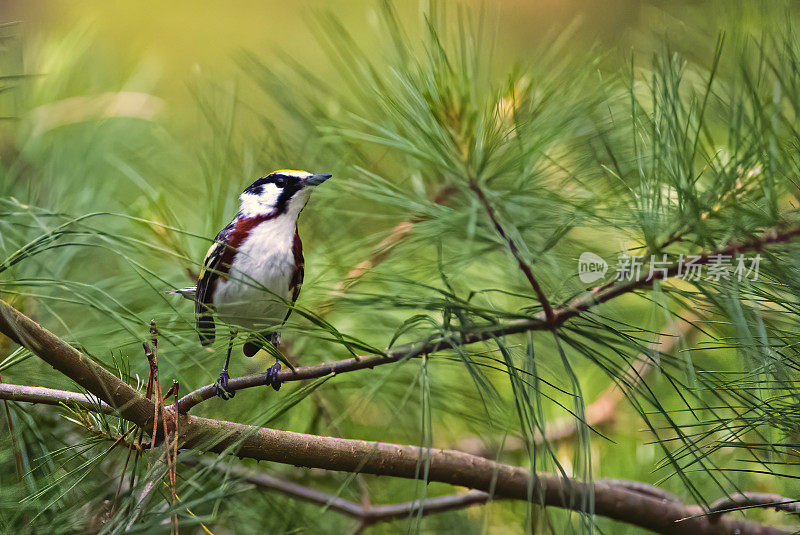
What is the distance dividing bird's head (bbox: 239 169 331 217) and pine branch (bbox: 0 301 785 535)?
209 mm

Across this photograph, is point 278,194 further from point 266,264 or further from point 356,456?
point 356,456

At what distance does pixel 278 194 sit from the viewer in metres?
0.64

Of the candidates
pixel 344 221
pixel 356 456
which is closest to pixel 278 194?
pixel 344 221

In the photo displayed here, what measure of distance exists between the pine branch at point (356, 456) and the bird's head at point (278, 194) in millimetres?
209

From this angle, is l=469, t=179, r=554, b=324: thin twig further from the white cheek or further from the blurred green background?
the white cheek

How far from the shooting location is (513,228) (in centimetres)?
42

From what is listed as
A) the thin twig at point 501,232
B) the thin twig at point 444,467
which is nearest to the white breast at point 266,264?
the thin twig at point 444,467

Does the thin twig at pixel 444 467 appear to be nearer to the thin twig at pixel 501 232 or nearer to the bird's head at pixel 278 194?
the thin twig at pixel 501 232

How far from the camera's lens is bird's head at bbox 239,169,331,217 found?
2.02ft

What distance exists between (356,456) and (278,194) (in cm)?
24

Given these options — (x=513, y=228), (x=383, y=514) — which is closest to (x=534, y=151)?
(x=513, y=228)

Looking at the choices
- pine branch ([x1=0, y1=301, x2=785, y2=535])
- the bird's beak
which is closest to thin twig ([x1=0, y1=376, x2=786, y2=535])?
pine branch ([x1=0, y1=301, x2=785, y2=535])

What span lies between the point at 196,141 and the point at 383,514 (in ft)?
1.56

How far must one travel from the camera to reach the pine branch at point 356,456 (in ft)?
1.30
